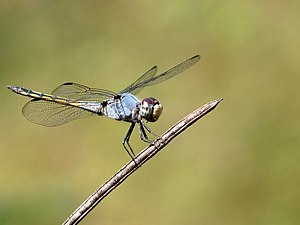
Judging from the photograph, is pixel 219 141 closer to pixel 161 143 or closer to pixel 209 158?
pixel 209 158

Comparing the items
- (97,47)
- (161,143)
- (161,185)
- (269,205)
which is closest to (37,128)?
(97,47)

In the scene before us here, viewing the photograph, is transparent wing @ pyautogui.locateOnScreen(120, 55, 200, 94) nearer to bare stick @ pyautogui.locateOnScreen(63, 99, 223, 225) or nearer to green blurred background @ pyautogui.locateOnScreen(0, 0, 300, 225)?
bare stick @ pyautogui.locateOnScreen(63, 99, 223, 225)

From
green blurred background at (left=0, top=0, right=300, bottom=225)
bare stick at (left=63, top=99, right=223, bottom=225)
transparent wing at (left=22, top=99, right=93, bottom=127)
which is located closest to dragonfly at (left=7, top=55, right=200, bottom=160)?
transparent wing at (left=22, top=99, right=93, bottom=127)

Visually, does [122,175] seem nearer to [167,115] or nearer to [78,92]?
[78,92]

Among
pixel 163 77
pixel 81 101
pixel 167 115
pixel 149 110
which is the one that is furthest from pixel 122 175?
pixel 167 115

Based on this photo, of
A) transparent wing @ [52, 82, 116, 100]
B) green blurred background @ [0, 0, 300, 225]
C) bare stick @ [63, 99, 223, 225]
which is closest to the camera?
bare stick @ [63, 99, 223, 225]
